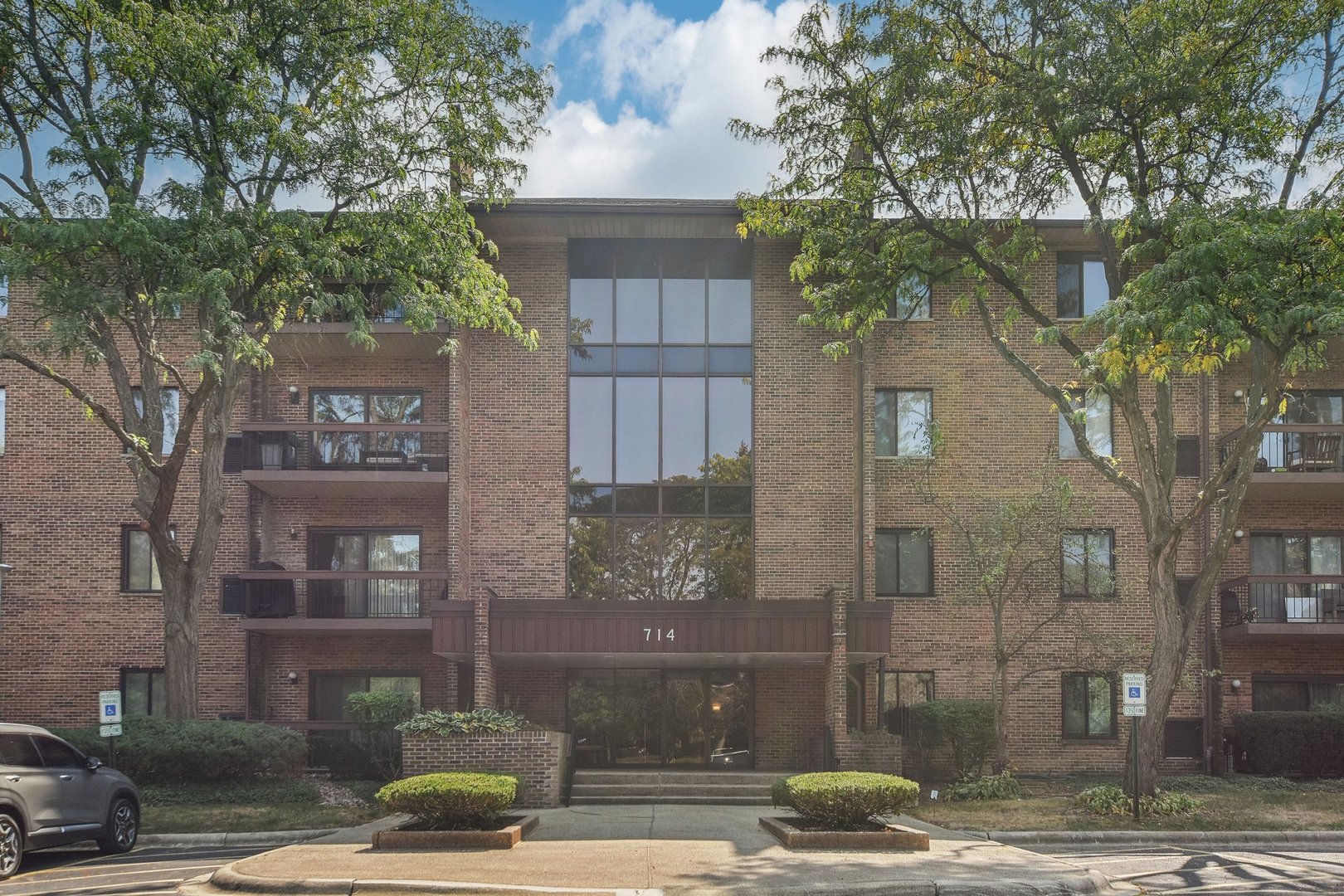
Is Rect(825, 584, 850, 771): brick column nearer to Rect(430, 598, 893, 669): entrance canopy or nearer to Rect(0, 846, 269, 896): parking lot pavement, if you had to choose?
Rect(430, 598, 893, 669): entrance canopy

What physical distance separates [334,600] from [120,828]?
9.14 metres

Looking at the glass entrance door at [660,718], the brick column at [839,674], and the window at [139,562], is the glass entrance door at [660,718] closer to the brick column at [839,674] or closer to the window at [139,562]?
the brick column at [839,674]

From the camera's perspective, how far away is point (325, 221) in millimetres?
20328

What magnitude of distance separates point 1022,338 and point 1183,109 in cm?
808

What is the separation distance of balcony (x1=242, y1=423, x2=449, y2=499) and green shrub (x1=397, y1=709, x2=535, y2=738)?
569 cm

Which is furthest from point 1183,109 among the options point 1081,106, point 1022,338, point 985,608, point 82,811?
point 82,811

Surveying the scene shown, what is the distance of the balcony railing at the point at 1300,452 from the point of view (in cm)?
2547

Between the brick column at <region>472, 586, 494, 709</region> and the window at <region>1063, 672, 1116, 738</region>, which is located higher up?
the brick column at <region>472, 586, 494, 709</region>

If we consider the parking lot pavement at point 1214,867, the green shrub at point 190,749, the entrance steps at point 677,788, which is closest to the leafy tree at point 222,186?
the green shrub at point 190,749

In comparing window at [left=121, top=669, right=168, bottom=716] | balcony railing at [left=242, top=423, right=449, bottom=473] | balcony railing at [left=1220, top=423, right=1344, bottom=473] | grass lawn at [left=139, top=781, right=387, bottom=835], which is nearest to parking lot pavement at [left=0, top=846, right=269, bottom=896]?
grass lawn at [left=139, top=781, right=387, bottom=835]

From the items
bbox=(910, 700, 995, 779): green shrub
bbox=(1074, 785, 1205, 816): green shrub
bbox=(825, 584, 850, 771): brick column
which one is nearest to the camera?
bbox=(1074, 785, 1205, 816): green shrub

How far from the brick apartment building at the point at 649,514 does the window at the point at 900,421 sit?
6cm

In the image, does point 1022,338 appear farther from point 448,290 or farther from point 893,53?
point 448,290

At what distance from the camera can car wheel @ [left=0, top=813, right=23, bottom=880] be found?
13.5m
